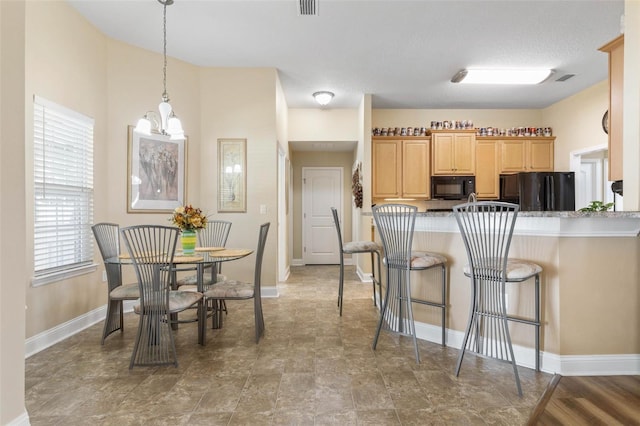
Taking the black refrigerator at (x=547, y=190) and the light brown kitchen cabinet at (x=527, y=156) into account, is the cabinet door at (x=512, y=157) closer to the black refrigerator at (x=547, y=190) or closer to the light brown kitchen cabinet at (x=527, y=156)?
the light brown kitchen cabinet at (x=527, y=156)

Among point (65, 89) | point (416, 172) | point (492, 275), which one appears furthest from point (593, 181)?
point (65, 89)

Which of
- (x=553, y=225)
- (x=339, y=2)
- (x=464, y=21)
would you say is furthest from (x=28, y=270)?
(x=464, y=21)

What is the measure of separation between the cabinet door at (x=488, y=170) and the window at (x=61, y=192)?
546cm

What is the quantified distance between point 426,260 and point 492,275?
0.54 metres

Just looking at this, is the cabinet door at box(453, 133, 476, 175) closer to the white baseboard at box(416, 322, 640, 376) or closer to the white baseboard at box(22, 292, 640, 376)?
the white baseboard at box(22, 292, 640, 376)

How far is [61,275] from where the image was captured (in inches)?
122

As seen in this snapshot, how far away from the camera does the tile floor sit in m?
1.89

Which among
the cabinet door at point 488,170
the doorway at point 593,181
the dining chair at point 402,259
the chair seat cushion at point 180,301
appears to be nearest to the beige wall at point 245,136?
the chair seat cushion at point 180,301

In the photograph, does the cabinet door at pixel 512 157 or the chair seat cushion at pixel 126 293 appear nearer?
the chair seat cushion at pixel 126 293

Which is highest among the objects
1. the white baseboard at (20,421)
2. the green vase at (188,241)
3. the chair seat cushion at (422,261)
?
the green vase at (188,241)

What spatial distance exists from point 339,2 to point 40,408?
354 cm

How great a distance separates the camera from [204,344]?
9.50ft

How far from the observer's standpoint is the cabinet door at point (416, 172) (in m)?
5.93

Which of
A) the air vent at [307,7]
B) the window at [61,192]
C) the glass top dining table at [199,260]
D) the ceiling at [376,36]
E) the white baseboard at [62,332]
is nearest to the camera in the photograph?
the glass top dining table at [199,260]
